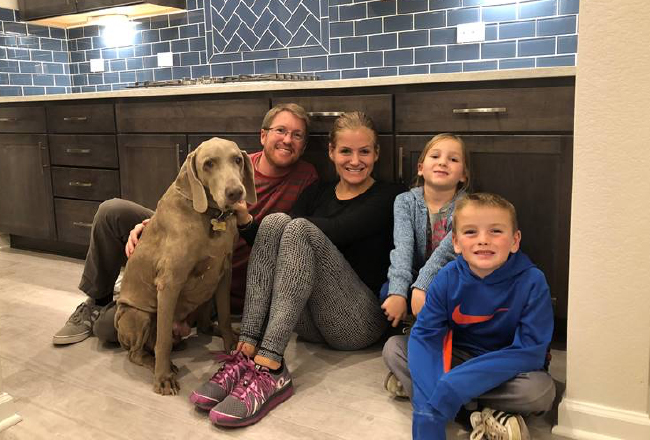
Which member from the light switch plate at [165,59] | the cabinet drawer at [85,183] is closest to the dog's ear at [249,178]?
the cabinet drawer at [85,183]

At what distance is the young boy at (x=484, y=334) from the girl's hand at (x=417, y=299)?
4.3 inches

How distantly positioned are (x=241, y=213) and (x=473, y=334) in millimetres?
791

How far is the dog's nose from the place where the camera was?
172 centimetres

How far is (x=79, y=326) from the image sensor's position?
2.26 metres

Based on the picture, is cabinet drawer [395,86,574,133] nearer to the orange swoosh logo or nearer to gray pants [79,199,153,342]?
the orange swoosh logo

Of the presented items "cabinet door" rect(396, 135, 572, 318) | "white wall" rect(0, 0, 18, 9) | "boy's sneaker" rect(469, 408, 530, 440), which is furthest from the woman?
"white wall" rect(0, 0, 18, 9)

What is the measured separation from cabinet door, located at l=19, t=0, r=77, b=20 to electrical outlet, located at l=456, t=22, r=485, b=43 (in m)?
2.49

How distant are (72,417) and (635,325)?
4.83 ft

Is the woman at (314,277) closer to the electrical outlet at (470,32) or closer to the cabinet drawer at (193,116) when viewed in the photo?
the cabinet drawer at (193,116)

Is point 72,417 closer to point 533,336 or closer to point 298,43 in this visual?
point 533,336

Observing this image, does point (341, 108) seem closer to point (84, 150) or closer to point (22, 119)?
point (84, 150)

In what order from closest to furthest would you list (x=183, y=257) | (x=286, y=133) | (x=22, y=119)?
(x=183, y=257) < (x=286, y=133) < (x=22, y=119)

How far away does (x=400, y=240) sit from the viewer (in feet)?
6.25

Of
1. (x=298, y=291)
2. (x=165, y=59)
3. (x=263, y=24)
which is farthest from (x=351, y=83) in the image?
(x=165, y=59)
